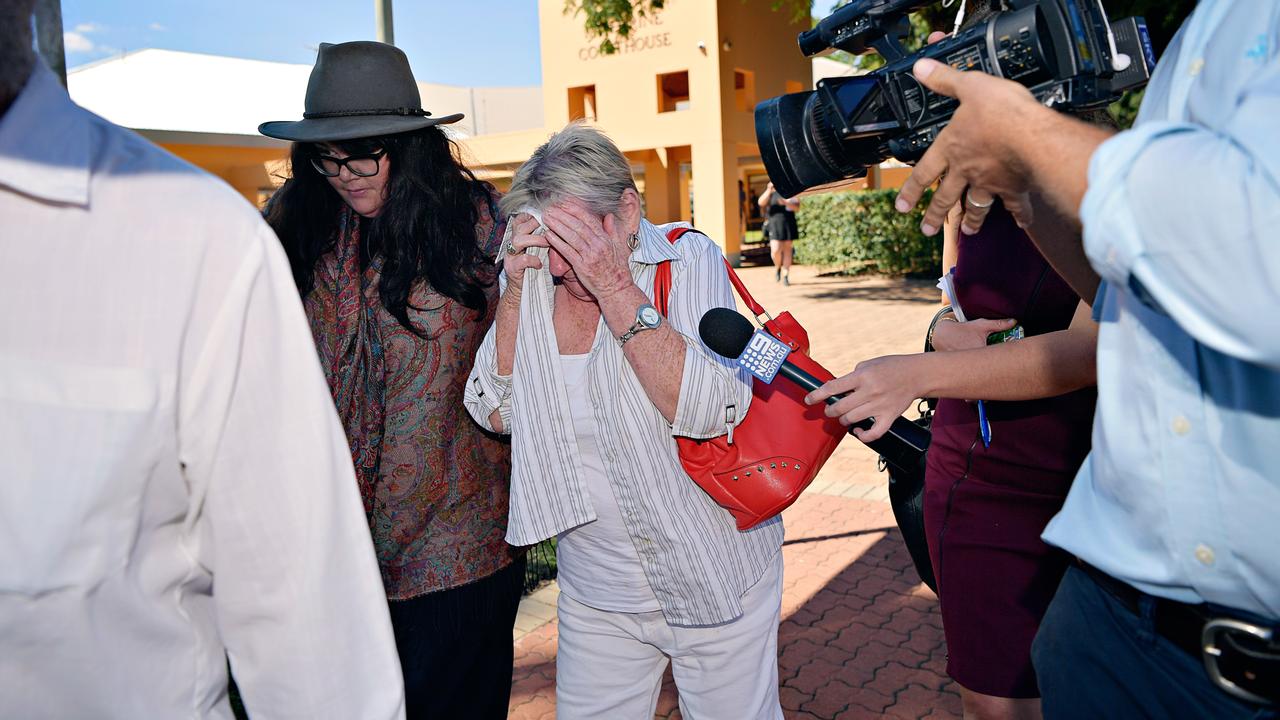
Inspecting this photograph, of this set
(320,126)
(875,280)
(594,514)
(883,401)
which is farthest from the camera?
(875,280)

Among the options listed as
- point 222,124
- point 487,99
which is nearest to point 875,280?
point 222,124

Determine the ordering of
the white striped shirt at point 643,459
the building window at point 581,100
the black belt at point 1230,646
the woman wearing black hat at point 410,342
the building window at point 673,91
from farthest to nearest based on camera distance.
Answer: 1. the building window at point 581,100
2. the building window at point 673,91
3. the woman wearing black hat at point 410,342
4. the white striped shirt at point 643,459
5. the black belt at point 1230,646

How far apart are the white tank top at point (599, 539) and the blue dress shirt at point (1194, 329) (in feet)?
3.96

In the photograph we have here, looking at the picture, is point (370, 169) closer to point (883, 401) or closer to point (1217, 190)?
point (883, 401)

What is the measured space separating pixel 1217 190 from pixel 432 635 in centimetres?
212

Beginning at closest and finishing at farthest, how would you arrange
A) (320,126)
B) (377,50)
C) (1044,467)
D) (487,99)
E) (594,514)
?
(1044,467) < (594,514) < (320,126) < (377,50) < (487,99)

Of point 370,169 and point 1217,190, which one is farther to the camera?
point 370,169

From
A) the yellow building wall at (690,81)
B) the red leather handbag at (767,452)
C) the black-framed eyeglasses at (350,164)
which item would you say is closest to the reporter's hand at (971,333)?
→ the red leather handbag at (767,452)

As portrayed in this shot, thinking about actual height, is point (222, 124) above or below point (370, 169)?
above

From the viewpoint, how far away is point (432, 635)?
8.11ft

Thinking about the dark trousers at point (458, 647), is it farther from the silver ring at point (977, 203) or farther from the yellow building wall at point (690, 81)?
the yellow building wall at point (690, 81)

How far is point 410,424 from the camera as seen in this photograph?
2463mm

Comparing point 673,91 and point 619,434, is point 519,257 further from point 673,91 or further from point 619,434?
point 673,91

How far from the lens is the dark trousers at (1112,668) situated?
4.09 ft
